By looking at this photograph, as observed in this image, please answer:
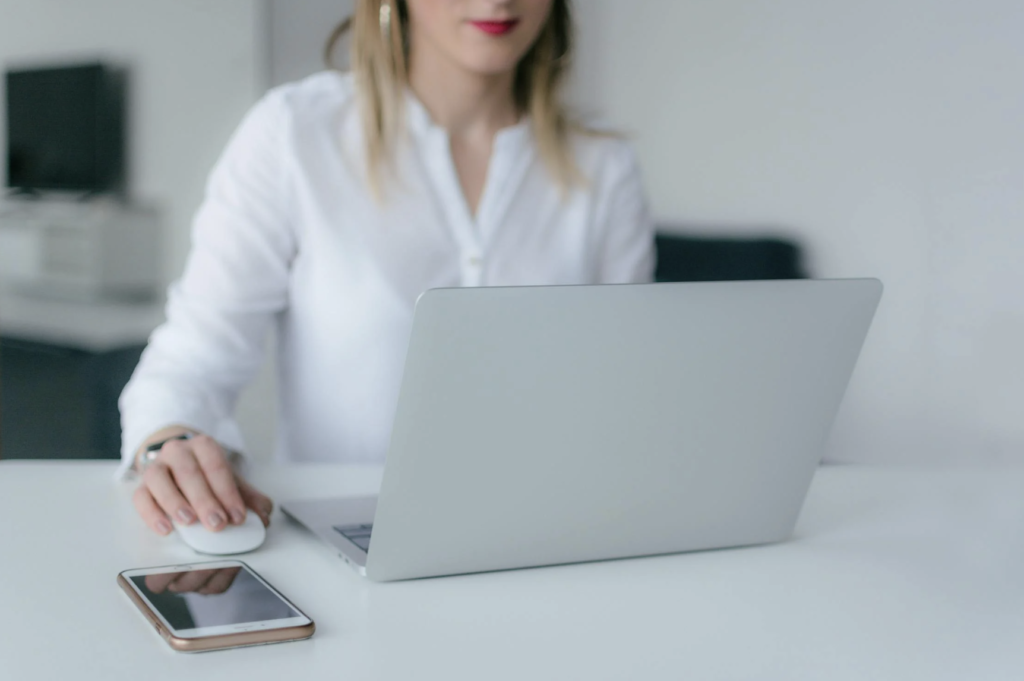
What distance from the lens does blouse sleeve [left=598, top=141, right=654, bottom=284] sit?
1573mm

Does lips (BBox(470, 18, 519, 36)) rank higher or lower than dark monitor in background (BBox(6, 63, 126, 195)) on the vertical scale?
higher

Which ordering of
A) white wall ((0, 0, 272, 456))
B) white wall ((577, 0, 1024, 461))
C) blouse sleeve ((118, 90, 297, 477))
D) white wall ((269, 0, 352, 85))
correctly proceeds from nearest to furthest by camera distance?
blouse sleeve ((118, 90, 297, 477)) < white wall ((577, 0, 1024, 461)) < white wall ((269, 0, 352, 85)) < white wall ((0, 0, 272, 456))

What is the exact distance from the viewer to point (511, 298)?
671 millimetres

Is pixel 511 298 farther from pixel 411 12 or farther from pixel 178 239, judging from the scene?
pixel 178 239

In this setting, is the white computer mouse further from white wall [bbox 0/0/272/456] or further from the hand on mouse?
white wall [bbox 0/0/272/456]

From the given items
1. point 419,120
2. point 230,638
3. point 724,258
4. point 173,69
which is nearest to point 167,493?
point 230,638

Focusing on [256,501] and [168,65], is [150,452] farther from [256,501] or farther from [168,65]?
[168,65]

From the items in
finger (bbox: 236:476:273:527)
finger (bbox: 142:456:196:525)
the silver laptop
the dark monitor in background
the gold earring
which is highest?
the gold earring

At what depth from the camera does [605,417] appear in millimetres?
731

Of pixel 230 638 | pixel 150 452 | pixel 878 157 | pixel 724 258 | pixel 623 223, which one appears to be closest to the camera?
pixel 230 638

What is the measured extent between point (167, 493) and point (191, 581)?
0.15 metres

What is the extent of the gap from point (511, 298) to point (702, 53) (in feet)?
8.16

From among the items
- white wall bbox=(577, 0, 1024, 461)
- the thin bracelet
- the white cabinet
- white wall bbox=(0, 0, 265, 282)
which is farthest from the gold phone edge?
the white cabinet

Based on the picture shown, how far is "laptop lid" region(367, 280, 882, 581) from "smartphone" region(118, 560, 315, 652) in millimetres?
86
